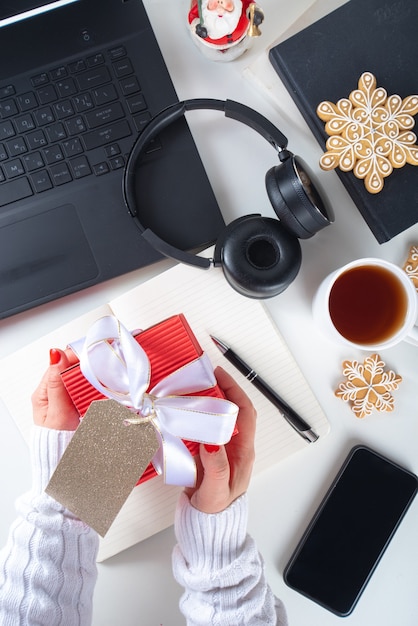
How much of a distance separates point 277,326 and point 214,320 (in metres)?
0.08

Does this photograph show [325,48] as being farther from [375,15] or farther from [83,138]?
[83,138]

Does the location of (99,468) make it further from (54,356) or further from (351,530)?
(351,530)

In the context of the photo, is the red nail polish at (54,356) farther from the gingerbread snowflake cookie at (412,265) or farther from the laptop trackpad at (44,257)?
the gingerbread snowflake cookie at (412,265)

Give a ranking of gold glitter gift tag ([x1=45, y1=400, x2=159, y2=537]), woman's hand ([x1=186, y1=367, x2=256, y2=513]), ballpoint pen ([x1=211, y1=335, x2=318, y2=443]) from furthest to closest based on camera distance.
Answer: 1. ballpoint pen ([x1=211, y1=335, x2=318, y2=443])
2. woman's hand ([x1=186, y1=367, x2=256, y2=513])
3. gold glitter gift tag ([x1=45, y1=400, x2=159, y2=537])

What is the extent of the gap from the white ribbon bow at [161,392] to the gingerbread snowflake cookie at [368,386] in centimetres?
25

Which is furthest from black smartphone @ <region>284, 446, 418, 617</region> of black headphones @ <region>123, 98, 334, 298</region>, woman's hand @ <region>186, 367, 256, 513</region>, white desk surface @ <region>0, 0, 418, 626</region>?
black headphones @ <region>123, 98, 334, 298</region>

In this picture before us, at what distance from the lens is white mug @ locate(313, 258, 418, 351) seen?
0.58 meters

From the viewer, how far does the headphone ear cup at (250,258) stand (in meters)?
0.59

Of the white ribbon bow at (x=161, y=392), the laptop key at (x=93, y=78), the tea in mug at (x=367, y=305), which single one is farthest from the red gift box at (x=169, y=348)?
the laptop key at (x=93, y=78)

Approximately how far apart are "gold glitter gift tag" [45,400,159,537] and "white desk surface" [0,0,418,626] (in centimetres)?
26

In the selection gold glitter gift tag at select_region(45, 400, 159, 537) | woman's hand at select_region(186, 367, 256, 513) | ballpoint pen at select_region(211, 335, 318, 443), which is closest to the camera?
gold glitter gift tag at select_region(45, 400, 159, 537)

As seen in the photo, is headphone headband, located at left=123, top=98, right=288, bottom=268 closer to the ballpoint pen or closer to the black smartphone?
the ballpoint pen

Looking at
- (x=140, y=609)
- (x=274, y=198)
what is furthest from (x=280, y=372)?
(x=140, y=609)

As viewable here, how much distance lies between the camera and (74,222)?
0.64 meters
